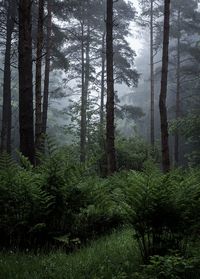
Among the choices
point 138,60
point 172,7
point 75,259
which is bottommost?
point 75,259

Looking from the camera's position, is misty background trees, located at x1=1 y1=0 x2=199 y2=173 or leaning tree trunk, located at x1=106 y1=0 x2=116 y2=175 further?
leaning tree trunk, located at x1=106 y1=0 x2=116 y2=175

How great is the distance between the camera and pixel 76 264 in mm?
5617

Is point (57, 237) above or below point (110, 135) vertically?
below

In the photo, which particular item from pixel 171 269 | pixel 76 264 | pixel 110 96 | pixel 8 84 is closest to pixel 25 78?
pixel 110 96

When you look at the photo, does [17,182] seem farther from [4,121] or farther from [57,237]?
[4,121]

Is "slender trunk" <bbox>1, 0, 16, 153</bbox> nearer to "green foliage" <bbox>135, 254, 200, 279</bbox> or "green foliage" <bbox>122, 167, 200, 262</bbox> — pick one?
"green foliage" <bbox>122, 167, 200, 262</bbox>

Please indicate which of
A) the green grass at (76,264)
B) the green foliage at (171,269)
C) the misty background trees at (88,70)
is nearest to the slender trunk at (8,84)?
the misty background trees at (88,70)

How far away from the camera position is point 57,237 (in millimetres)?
6660

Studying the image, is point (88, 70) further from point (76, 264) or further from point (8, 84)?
point (76, 264)

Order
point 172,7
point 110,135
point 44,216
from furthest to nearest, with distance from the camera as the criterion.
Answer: point 172,7
point 110,135
point 44,216

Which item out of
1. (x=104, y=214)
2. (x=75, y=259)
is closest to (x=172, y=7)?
(x=104, y=214)

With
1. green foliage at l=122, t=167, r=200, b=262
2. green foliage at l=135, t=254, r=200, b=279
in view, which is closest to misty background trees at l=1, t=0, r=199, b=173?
green foliage at l=122, t=167, r=200, b=262

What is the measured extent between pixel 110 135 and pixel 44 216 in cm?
863

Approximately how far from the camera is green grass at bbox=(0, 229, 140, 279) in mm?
5180
